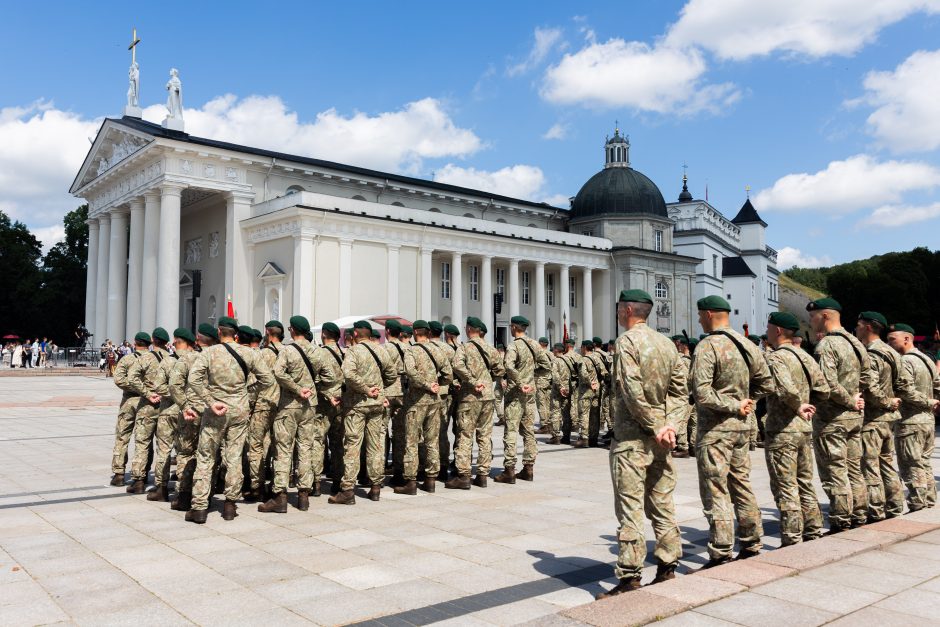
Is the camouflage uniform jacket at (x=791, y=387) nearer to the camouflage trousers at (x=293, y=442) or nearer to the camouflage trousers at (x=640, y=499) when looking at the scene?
the camouflage trousers at (x=640, y=499)

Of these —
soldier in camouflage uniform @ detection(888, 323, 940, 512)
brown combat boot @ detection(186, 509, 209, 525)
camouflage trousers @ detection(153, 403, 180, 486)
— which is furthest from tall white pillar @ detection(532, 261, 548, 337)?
brown combat boot @ detection(186, 509, 209, 525)

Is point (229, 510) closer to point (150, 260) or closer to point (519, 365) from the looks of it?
point (519, 365)

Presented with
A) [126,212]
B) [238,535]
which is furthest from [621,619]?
[126,212]

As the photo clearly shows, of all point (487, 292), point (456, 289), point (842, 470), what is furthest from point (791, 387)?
point (487, 292)

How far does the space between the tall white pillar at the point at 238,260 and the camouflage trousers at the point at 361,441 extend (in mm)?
34106

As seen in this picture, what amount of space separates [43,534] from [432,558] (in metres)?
4.02

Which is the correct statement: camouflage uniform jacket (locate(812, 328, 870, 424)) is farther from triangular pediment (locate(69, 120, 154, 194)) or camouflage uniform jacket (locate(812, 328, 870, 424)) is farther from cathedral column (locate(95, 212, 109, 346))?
cathedral column (locate(95, 212, 109, 346))

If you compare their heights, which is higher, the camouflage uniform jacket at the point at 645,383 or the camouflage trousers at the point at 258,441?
the camouflage uniform jacket at the point at 645,383

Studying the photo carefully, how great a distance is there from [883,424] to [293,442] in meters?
6.58

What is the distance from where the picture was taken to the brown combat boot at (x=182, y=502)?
8398 mm

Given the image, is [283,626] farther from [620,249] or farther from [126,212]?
[620,249]

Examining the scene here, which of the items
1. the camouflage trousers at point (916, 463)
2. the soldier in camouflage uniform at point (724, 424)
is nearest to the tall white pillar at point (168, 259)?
the camouflage trousers at point (916, 463)

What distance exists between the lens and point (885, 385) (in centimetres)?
788

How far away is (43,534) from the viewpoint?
730 cm
